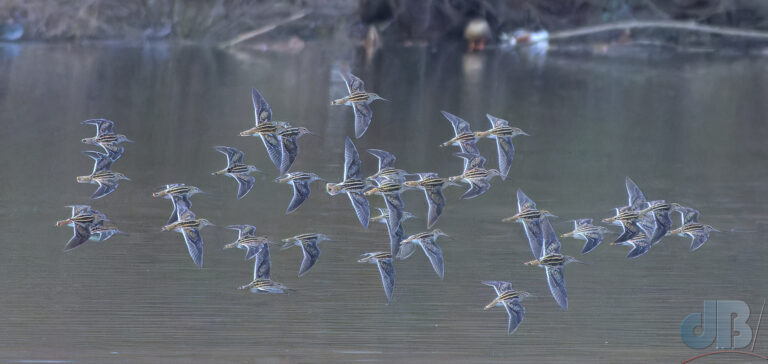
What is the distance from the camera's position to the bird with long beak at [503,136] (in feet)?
17.8

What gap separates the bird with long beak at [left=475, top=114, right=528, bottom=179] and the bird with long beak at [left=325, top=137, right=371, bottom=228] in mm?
612

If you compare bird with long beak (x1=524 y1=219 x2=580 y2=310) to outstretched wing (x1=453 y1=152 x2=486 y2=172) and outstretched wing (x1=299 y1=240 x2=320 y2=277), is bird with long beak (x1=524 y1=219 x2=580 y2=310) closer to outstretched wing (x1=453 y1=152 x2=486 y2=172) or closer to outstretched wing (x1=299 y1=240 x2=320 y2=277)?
outstretched wing (x1=453 y1=152 x2=486 y2=172)

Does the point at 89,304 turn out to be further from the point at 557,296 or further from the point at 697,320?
the point at 697,320

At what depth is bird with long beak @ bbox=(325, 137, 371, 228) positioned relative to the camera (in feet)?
17.1

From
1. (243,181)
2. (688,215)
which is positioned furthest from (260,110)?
(688,215)

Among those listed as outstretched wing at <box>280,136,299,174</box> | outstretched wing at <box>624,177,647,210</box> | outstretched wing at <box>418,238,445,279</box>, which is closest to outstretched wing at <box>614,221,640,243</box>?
outstretched wing at <box>624,177,647,210</box>

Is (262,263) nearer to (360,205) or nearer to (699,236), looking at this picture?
(360,205)

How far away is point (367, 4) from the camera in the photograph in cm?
2119

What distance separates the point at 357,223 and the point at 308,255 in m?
1.64

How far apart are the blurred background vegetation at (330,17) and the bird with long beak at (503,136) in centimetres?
1420

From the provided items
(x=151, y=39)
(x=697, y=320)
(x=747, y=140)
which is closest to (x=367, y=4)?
(x=151, y=39)

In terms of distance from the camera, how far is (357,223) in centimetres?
752

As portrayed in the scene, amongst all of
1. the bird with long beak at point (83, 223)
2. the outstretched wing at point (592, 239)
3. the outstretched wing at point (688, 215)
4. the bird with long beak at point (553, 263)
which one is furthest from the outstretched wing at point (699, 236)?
the bird with long beak at point (83, 223)

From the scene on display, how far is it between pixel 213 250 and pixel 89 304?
1169mm
